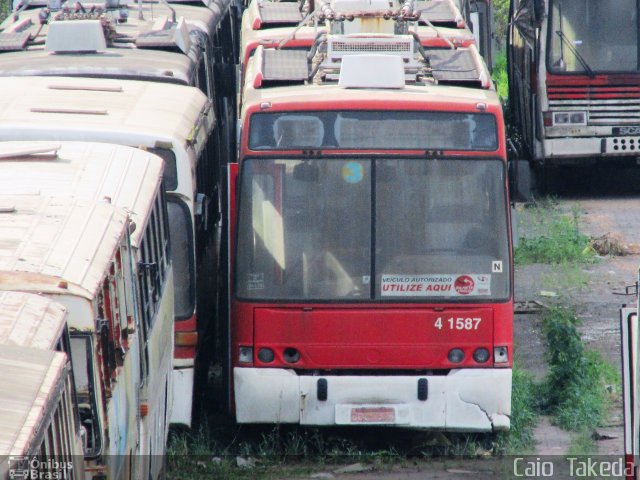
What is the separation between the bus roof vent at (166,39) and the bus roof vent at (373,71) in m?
3.85

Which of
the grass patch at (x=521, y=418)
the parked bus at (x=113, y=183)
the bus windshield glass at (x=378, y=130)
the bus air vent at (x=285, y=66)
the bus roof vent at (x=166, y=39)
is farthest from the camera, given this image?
the bus roof vent at (x=166, y=39)

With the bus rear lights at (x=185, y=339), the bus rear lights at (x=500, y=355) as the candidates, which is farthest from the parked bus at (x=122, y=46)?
the bus rear lights at (x=500, y=355)

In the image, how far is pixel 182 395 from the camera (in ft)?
32.1

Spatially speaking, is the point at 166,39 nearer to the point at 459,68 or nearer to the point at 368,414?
the point at 459,68

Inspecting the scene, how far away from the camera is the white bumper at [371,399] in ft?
32.2

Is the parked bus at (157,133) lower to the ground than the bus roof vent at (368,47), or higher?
lower

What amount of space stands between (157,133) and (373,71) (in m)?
1.61

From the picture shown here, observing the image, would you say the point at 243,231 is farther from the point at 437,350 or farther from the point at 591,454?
the point at 591,454

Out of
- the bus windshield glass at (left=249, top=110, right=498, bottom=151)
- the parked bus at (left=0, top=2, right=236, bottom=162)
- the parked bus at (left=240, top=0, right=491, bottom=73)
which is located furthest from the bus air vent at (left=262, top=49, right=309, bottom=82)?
the parked bus at (left=0, top=2, right=236, bottom=162)

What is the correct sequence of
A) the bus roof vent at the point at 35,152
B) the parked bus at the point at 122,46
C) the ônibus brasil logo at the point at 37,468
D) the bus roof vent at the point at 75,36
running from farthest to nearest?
the bus roof vent at the point at 75,36, the parked bus at the point at 122,46, the bus roof vent at the point at 35,152, the ônibus brasil logo at the point at 37,468

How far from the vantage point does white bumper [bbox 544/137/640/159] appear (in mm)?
19984

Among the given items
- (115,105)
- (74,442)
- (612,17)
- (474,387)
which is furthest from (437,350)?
(612,17)

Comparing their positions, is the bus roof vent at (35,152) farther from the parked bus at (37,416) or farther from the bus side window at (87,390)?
the parked bus at (37,416)

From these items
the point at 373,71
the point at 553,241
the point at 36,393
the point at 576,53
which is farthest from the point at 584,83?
the point at 36,393
